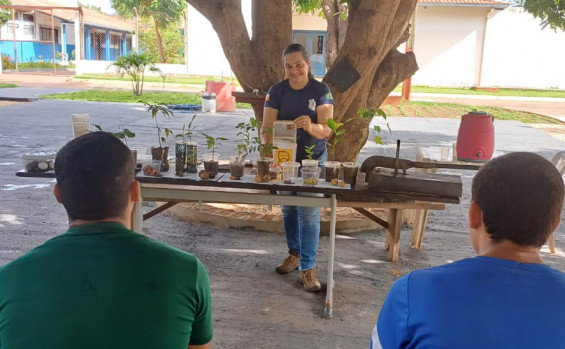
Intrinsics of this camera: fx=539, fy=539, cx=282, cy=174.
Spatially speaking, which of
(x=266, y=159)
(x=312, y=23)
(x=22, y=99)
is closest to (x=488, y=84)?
(x=312, y=23)

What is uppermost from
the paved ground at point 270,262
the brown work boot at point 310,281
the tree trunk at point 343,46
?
the tree trunk at point 343,46

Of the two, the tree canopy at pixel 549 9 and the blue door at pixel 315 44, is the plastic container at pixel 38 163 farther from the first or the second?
the blue door at pixel 315 44

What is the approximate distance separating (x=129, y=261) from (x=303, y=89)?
9.11 ft

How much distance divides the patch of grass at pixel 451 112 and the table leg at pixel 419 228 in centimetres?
1182

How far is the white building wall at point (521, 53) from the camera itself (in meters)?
25.1

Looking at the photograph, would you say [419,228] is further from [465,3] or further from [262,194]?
[465,3]

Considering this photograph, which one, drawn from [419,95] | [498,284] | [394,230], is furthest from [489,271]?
[419,95]

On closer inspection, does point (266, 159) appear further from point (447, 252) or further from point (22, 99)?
point (22, 99)

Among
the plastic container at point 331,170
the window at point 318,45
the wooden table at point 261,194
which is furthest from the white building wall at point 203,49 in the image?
the plastic container at point 331,170

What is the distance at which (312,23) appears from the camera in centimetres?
2628

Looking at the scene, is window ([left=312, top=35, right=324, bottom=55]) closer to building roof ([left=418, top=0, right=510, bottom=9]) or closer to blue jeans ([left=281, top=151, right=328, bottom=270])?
building roof ([left=418, top=0, right=510, bottom=9])

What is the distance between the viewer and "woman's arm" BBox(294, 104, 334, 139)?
3.78m

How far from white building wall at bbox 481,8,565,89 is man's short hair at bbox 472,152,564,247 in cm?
2611

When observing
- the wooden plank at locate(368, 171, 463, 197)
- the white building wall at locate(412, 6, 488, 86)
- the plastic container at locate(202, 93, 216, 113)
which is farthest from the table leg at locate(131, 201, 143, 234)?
the white building wall at locate(412, 6, 488, 86)
